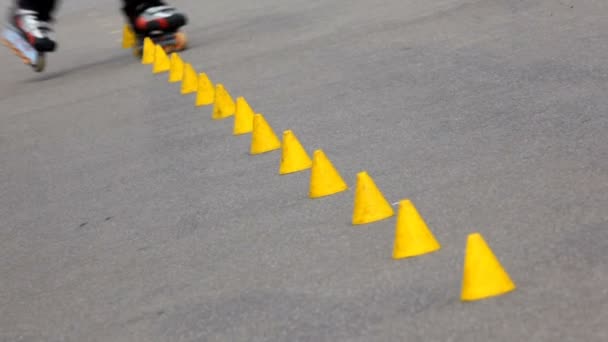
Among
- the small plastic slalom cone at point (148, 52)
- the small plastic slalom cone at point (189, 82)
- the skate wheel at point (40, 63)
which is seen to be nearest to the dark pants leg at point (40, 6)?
the skate wheel at point (40, 63)

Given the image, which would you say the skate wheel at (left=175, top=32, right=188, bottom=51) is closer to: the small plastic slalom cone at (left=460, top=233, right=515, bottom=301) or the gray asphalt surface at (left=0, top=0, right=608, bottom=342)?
the gray asphalt surface at (left=0, top=0, right=608, bottom=342)

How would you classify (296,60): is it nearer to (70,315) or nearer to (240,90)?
(240,90)

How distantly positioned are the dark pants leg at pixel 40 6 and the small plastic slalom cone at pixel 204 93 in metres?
3.02

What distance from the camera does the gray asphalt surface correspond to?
420 centimetres

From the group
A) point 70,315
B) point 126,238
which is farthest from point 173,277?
point 126,238

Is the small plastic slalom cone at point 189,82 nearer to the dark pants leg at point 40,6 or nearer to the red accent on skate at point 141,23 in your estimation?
the red accent on skate at point 141,23

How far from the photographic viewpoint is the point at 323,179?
5832mm

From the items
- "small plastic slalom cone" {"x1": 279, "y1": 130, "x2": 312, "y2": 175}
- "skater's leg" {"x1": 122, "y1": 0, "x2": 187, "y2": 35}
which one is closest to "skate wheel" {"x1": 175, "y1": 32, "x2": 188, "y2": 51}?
"skater's leg" {"x1": 122, "y1": 0, "x2": 187, "y2": 35}

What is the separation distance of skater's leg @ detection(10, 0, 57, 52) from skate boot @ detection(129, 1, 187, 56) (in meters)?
0.77

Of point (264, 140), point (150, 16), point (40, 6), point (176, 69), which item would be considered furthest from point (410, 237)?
point (40, 6)

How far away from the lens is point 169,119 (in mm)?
8805

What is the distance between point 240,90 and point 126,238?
374 centimetres

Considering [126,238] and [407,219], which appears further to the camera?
[126,238]

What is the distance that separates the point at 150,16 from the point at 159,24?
0.42 feet
